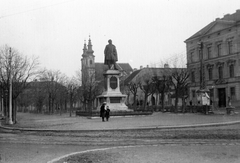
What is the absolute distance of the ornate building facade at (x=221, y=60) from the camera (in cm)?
→ 5649

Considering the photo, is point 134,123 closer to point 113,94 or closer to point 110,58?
point 113,94

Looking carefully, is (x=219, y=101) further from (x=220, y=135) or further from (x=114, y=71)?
(x=220, y=135)

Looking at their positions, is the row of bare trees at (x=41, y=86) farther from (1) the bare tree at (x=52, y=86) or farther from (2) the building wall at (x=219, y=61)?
(2) the building wall at (x=219, y=61)

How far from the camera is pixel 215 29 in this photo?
2440 inches

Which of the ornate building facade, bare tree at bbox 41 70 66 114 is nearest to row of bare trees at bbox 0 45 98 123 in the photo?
bare tree at bbox 41 70 66 114

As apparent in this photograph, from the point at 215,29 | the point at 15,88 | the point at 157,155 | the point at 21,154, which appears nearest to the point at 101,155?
the point at 157,155

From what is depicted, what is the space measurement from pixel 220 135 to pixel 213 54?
50127mm

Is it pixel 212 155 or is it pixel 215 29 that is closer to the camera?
pixel 212 155

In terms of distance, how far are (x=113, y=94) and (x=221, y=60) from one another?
3381cm

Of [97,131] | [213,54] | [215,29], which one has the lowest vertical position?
[97,131]

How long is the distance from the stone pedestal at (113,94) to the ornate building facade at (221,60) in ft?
75.2

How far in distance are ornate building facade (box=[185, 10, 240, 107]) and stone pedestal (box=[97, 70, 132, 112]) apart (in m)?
22.9

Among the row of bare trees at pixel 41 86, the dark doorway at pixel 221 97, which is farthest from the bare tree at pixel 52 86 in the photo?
the dark doorway at pixel 221 97

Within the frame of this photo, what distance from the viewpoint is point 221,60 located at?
199ft
